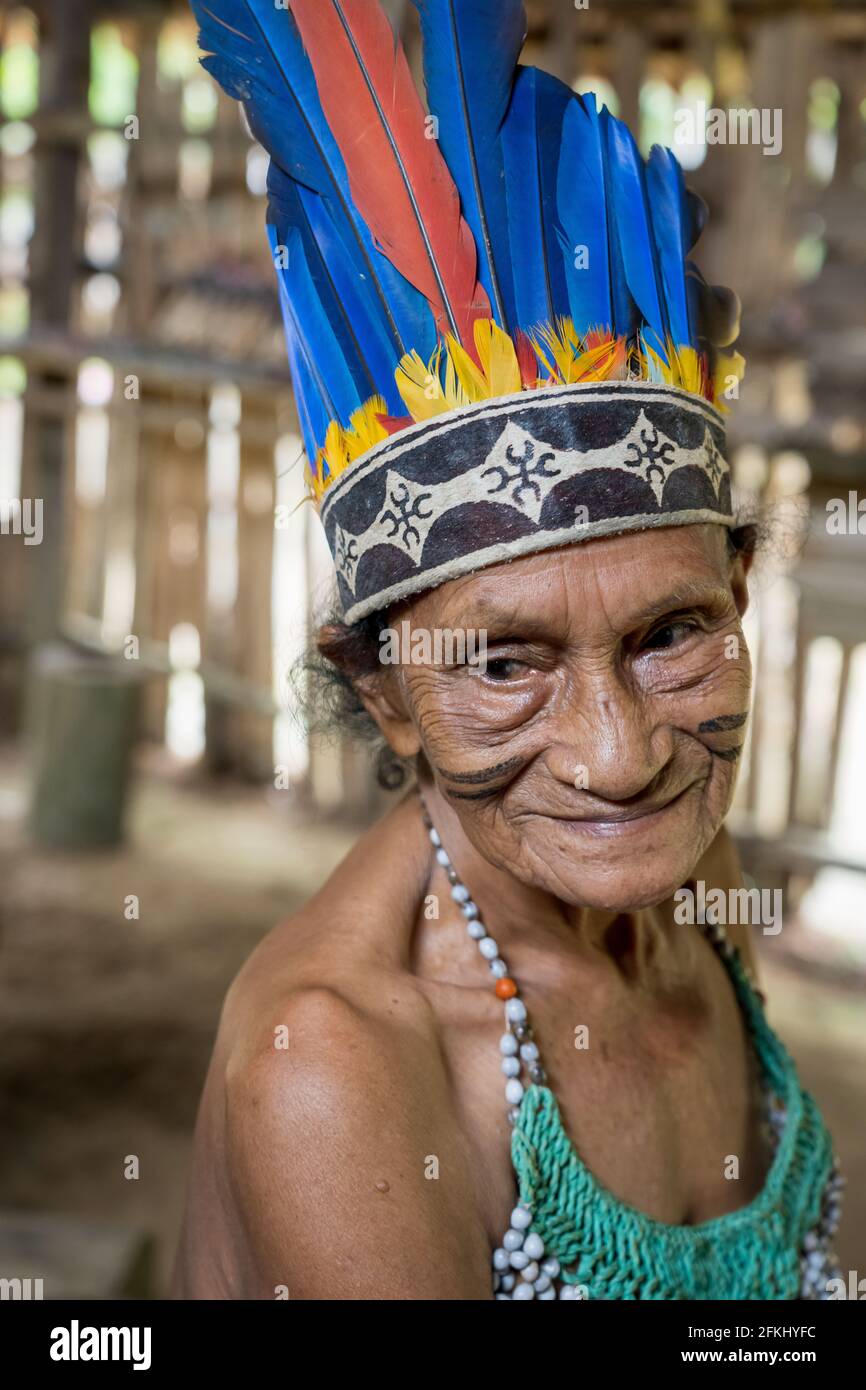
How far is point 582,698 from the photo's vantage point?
1421 millimetres

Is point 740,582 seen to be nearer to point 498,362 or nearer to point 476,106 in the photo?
point 498,362

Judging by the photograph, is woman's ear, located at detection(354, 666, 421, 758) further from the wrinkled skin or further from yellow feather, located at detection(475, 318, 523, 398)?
yellow feather, located at detection(475, 318, 523, 398)

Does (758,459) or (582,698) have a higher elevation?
(758,459)

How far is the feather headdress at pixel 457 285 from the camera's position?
1.44 meters

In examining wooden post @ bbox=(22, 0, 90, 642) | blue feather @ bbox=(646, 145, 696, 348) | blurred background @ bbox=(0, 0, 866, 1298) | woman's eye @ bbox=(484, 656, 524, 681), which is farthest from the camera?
wooden post @ bbox=(22, 0, 90, 642)

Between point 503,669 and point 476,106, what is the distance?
684 mm

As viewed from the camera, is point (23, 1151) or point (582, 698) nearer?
point (582, 698)

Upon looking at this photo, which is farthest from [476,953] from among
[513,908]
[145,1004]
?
[145,1004]

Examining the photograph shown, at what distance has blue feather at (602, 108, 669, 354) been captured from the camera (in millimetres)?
1535

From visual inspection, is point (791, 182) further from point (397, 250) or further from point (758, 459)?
point (397, 250)

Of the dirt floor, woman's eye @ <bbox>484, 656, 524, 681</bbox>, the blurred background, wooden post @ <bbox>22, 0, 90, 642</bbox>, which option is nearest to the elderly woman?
woman's eye @ <bbox>484, 656, 524, 681</bbox>

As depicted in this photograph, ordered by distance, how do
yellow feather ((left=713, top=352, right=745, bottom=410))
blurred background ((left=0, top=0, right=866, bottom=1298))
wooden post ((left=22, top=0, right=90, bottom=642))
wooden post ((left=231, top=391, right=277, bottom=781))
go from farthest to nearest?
1. wooden post ((left=231, top=391, right=277, bottom=781))
2. wooden post ((left=22, top=0, right=90, bottom=642))
3. blurred background ((left=0, top=0, right=866, bottom=1298))
4. yellow feather ((left=713, top=352, right=745, bottom=410))

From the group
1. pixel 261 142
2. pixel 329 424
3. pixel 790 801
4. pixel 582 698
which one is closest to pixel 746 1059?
pixel 582 698

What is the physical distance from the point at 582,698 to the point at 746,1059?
0.88m
